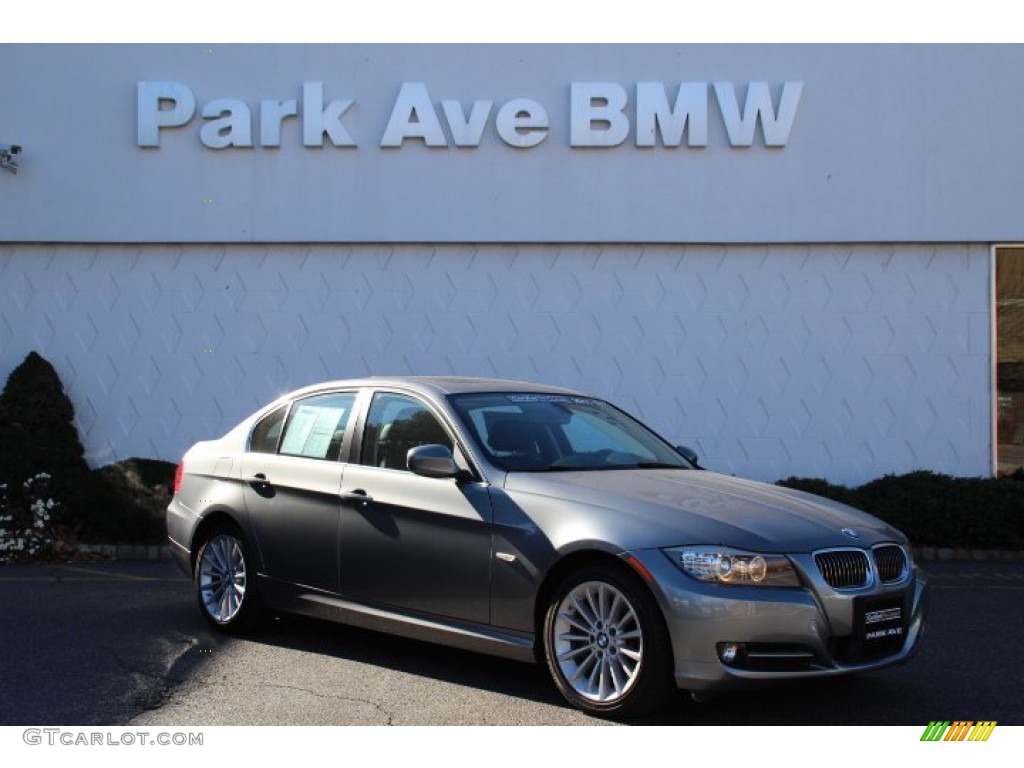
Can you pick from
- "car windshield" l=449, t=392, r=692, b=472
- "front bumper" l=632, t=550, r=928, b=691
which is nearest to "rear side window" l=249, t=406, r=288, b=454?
"car windshield" l=449, t=392, r=692, b=472

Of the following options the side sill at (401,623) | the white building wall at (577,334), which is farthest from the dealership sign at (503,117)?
the side sill at (401,623)

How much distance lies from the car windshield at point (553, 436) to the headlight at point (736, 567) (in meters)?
1.18

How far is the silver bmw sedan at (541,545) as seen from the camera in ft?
17.0

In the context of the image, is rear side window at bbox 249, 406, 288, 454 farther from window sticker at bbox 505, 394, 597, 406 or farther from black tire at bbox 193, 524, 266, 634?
window sticker at bbox 505, 394, 597, 406

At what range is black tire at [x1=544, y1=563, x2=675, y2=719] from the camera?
17.0ft

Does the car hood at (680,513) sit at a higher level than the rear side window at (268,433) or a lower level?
lower

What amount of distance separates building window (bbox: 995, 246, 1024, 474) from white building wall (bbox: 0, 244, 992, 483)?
180mm

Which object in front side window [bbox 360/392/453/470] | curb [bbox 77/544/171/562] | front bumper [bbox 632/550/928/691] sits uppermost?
front side window [bbox 360/392/453/470]

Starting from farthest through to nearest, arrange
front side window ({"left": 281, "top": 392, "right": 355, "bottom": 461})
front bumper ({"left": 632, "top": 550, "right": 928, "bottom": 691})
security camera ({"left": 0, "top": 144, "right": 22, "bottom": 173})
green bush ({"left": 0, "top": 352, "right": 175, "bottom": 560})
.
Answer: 1. security camera ({"left": 0, "top": 144, "right": 22, "bottom": 173})
2. green bush ({"left": 0, "top": 352, "right": 175, "bottom": 560})
3. front side window ({"left": 281, "top": 392, "right": 355, "bottom": 461})
4. front bumper ({"left": 632, "top": 550, "right": 928, "bottom": 691})

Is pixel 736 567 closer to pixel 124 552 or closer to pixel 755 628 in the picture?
pixel 755 628

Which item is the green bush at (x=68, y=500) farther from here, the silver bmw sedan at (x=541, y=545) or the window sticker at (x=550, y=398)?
the window sticker at (x=550, y=398)

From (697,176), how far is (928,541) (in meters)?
4.79

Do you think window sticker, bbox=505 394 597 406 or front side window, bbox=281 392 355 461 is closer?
window sticker, bbox=505 394 597 406

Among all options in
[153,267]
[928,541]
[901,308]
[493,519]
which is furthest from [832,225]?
[493,519]
